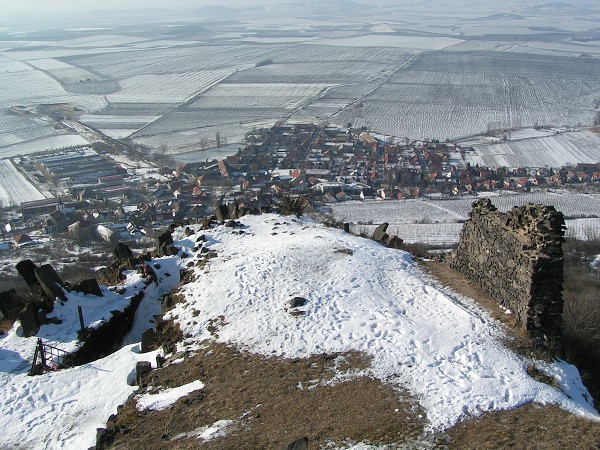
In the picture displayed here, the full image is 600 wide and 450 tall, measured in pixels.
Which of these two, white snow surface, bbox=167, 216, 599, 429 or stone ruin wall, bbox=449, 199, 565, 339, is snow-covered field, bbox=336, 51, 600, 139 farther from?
stone ruin wall, bbox=449, 199, 565, 339

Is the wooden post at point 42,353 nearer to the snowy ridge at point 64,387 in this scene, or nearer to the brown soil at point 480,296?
the snowy ridge at point 64,387

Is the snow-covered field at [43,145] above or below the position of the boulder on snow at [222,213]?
below

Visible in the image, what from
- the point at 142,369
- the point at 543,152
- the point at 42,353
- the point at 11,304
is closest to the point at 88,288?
the point at 11,304

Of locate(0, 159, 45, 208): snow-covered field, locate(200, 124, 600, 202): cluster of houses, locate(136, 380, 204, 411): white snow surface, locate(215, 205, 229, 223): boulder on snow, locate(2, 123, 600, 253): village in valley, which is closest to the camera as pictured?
locate(136, 380, 204, 411): white snow surface

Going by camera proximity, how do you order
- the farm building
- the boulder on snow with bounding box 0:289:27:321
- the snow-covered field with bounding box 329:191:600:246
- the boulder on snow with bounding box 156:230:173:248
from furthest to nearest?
1. the farm building
2. the snow-covered field with bounding box 329:191:600:246
3. the boulder on snow with bounding box 156:230:173:248
4. the boulder on snow with bounding box 0:289:27:321

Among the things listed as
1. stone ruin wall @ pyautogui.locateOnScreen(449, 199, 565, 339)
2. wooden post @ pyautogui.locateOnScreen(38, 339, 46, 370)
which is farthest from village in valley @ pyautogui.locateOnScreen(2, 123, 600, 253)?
wooden post @ pyautogui.locateOnScreen(38, 339, 46, 370)

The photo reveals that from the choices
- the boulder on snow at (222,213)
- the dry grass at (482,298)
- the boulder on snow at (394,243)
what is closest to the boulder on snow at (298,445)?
the dry grass at (482,298)
